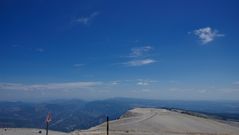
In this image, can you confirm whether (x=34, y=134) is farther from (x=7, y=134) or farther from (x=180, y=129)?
(x=180, y=129)

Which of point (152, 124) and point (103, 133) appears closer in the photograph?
point (103, 133)

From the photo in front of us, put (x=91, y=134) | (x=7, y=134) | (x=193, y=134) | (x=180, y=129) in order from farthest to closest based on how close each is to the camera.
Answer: (x=180, y=129) → (x=193, y=134) → (x=7, y=134) → (x=91, y=134)

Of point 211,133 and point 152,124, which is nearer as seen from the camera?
point 211,133

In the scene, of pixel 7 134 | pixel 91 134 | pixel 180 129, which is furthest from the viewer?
pixel 180 129

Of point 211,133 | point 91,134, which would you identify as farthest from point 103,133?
point 211,133

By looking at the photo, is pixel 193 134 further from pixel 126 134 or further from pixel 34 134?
pixel 34 134

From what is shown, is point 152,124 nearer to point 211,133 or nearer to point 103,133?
point 211,133

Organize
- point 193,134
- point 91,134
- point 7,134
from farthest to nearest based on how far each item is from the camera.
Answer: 1. point 193,134
2. point 7,134
3. point 91,134

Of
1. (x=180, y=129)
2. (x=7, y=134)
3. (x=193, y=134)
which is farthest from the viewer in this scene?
(x=180, y=129)

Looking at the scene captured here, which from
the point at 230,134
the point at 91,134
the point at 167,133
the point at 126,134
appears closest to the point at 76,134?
the point at 91,134
